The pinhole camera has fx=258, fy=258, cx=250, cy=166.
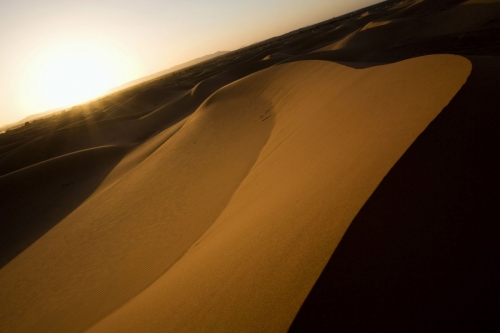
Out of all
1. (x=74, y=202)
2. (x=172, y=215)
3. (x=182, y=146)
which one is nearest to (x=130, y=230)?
(x=172, y=215)

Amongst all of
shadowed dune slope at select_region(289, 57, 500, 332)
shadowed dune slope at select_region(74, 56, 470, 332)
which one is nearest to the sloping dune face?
shadowed dune slope at select_region(74, 56, 470, 332)

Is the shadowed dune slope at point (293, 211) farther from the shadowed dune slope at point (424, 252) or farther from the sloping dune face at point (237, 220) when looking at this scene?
the shadowed dune slope at point (424, 252)

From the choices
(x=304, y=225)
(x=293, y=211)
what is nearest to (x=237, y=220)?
(x=293, y=211)

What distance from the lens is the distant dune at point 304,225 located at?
1.71 metres

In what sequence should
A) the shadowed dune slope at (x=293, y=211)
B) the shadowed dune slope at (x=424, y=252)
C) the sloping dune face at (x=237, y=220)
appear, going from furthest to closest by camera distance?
the sloping dune face at (x=237, y=220) → the shadowed dune slope at (x=293, y=211) → the shadowed dune slope at (x=424, y=252)

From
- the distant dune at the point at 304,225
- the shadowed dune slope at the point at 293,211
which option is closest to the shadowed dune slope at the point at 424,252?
the distant dune at the point at 304,225

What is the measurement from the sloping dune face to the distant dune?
3 cm

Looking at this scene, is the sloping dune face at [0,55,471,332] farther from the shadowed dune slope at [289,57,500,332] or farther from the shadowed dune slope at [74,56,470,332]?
the shadowed dune slope at [289,57,500,332]

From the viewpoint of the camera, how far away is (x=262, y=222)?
128 inches

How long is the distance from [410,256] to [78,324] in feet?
15.6

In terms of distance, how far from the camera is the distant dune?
67.3 inches

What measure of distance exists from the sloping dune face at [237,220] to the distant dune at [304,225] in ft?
0.09

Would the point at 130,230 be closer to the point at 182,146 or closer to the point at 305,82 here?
the point at 182,146

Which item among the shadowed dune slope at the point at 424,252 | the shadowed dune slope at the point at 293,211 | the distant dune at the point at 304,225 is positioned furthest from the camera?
the shadowed dune slope at the point at 293,211
